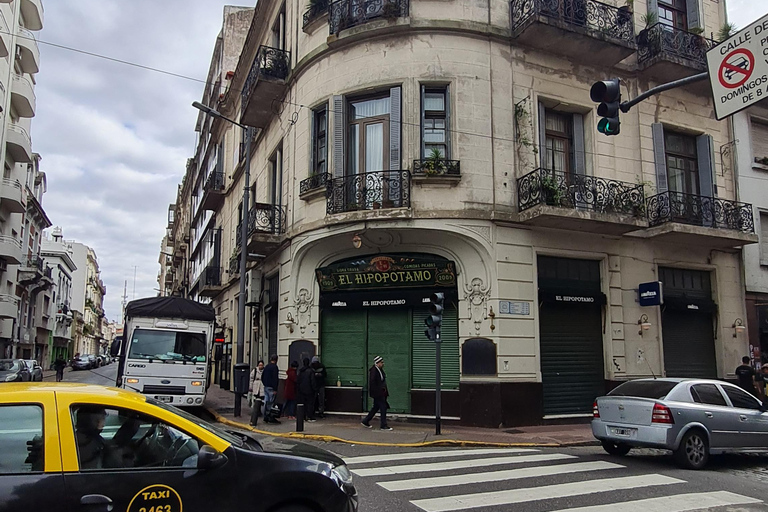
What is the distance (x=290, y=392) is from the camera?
53.9 feet

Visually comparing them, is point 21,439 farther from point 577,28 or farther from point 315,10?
point 577,28

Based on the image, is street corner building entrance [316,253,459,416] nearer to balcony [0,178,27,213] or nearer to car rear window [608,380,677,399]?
car rear window [608,380,677,399]

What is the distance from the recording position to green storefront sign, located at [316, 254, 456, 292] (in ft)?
52.3

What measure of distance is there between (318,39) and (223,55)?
18184 millimetres

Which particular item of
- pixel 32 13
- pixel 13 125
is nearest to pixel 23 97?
pixel 13 125

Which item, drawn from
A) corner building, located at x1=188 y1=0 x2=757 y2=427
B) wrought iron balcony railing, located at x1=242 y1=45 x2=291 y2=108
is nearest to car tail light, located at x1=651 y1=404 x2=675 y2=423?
corner building, located at x1=188 y1=0 x2=757 y2=427

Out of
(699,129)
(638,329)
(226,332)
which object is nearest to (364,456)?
(638,329)

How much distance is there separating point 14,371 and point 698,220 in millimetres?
27210

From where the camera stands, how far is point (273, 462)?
4.68 meters

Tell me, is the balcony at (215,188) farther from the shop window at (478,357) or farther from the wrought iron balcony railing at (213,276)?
the shop window at (478,357)

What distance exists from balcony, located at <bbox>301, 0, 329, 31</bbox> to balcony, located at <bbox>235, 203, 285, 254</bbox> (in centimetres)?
546

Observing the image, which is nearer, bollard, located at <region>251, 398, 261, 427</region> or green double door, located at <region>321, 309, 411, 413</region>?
bollard, located at <region>251, 398, 261, 427</region>

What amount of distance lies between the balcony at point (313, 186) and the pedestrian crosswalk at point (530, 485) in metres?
8.06

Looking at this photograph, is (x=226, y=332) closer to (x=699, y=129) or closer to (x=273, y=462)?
(x=699, y=129)
